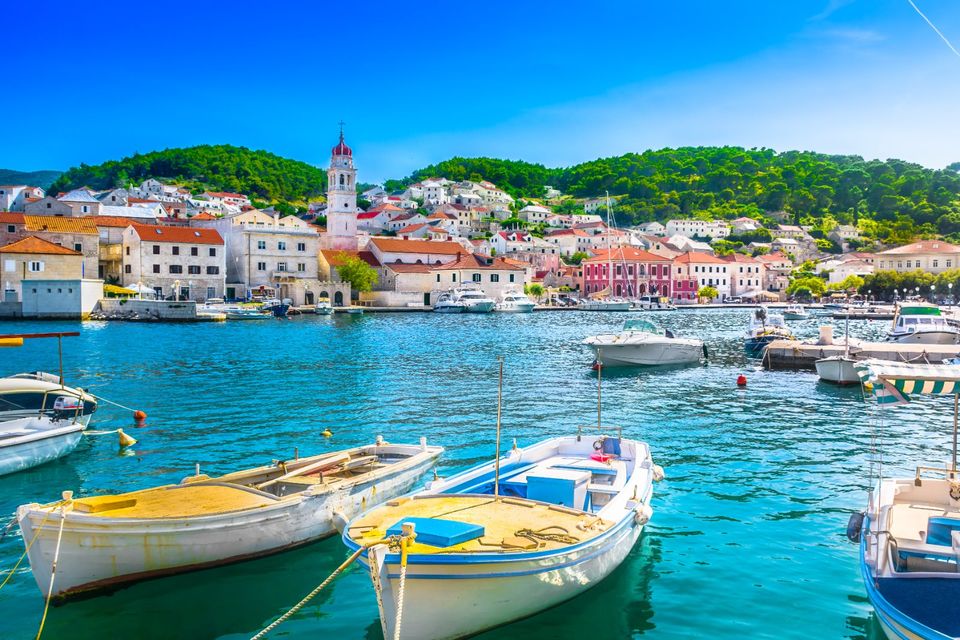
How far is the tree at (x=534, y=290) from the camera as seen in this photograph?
4047 inches

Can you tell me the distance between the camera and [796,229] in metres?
161

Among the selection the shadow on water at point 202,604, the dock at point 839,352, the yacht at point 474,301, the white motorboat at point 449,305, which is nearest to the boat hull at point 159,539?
the shadow on water at point 202,604

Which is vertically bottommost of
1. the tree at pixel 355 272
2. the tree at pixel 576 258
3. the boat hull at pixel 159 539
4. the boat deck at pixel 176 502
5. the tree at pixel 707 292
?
the boat hull at pixel 159 539

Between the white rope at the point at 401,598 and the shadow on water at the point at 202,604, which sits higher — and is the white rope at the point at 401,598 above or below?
above

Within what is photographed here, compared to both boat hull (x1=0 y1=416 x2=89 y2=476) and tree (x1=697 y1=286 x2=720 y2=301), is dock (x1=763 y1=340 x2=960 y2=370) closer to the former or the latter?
boat hull (x1=0 y1=416 x2=89 y2=476)

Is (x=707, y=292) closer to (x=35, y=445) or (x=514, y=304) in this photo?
(x=514, y=304)

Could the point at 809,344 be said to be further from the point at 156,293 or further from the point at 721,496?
the point at 156,293

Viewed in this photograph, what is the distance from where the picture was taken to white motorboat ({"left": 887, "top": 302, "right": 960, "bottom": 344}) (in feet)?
121

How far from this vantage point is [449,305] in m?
87.6

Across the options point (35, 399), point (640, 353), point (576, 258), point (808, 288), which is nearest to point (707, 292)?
point (808, 288)

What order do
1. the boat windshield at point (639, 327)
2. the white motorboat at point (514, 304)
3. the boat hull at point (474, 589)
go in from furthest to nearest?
the white motorboat at point (514, 304), the boat windshield at point (639, 327), the boat hull at point (474, 589)

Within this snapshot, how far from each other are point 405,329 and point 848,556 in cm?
4846

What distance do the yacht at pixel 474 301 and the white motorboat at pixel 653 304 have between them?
22803 millimetres

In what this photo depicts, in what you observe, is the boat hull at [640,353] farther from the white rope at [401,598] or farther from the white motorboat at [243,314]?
the white motorboat at [243,314]
